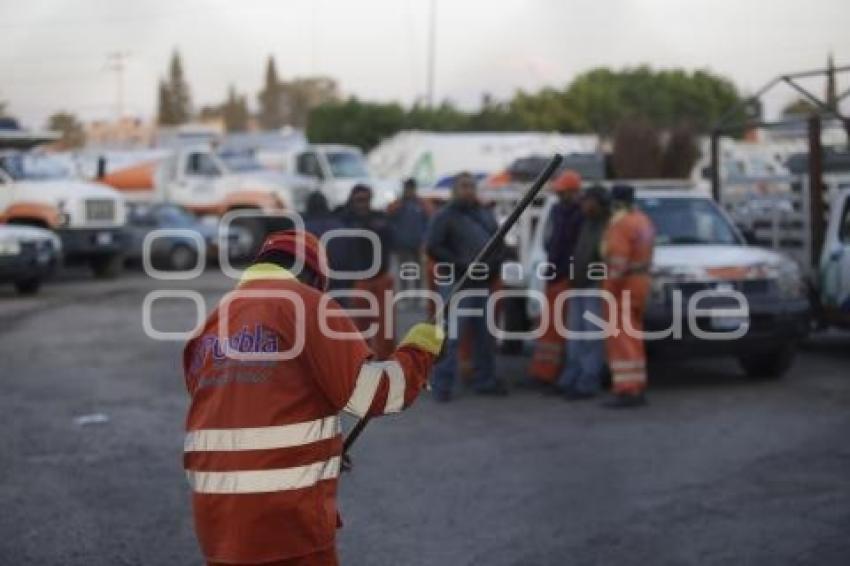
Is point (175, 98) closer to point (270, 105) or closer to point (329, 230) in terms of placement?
point (270, 105)

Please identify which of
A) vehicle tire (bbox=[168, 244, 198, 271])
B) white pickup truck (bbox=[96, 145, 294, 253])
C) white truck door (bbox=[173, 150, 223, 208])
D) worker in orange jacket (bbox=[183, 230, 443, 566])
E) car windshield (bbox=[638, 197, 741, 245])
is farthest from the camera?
white truck door (bbox=[173, 150, 223, 208])

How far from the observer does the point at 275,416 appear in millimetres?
3979

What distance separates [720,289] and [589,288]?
1097mm

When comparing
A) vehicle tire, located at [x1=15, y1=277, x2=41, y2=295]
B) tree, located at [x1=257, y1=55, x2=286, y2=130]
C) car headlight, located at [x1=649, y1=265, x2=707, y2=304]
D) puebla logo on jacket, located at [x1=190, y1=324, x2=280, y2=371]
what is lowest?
vehicle tire, located at [x1=15, y1=277, x2=41, y2=295]

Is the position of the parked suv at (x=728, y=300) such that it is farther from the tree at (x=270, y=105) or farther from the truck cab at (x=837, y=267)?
the tree at (x=270, y=105)

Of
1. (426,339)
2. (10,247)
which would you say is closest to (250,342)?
(426,339)

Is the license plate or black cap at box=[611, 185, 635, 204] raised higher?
black cap at box=[611, 185, 635, 204]

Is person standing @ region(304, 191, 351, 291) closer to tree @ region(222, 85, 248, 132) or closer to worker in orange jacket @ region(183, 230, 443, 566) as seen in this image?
worker in orange jacket @ region(183, 230, 443, 566)

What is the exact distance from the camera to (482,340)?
11.2m

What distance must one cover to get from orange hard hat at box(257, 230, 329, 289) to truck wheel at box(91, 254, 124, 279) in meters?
21.8

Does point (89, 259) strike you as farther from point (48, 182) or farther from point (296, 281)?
point (296, 281)

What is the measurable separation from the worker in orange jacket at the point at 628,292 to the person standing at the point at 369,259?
242 cm

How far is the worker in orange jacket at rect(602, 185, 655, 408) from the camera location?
34.4ft

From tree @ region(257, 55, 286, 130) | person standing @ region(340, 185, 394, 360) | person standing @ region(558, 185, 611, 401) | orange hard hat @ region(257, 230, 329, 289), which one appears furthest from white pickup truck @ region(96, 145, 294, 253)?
tree @ region(257, 55, 286, 130)
